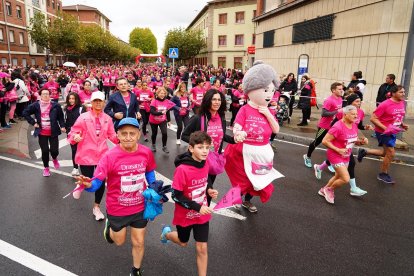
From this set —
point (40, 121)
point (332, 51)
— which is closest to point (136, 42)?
point (332, 51)

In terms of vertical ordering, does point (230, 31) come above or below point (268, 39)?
above

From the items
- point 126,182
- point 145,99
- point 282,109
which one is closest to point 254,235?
point 126,182

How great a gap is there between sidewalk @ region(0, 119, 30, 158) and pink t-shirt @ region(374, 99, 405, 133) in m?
7.89

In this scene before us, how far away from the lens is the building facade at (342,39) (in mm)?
12414

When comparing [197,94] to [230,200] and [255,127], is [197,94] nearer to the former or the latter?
[255,127]

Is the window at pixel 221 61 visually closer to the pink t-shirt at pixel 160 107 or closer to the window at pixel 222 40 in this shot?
the window at pixel 222 40

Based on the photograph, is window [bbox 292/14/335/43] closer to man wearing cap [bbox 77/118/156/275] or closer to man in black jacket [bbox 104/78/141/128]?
man in black jacket [bbox 104/78/141/128]

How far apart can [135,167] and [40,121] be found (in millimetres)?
3769

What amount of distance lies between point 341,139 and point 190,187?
304cm

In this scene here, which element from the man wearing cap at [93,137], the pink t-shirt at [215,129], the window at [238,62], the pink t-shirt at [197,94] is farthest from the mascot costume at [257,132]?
the window at [238,62]

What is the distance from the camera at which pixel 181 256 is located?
3.59 meters

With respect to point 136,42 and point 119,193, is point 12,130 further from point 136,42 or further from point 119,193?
point 136,42

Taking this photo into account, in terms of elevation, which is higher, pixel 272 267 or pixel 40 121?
pixel 40 121

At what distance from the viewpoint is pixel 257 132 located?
13.5 ft
